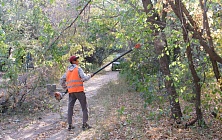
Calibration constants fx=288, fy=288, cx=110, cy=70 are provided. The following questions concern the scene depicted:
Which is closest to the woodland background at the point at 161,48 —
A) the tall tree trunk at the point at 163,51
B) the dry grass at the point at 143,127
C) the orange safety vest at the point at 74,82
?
the tall tree trunk at the point at 163,51

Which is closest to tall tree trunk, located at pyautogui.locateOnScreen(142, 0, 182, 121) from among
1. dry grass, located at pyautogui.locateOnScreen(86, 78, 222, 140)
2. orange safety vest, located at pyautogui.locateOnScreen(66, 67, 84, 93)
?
dry grass, located at pyautogui.locateOnScreen(86, 78, 222, 140)

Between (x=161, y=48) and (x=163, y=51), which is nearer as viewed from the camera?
(x=163, y=51)

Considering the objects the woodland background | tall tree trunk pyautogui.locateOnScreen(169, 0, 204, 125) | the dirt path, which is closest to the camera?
tall tree trunk pyautogui.locateOnScreen(169, 0, 204, 125)

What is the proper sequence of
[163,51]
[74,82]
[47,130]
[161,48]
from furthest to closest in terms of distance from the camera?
[47,130], [74,82], [161,48], [163,51]

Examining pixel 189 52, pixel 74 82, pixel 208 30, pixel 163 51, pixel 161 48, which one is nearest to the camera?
pixel 208 30

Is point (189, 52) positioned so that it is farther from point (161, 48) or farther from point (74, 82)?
point (74, 82)

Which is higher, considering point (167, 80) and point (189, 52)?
point (189, 52)

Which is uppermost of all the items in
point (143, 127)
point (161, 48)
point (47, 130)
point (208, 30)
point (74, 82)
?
point (208, 30)

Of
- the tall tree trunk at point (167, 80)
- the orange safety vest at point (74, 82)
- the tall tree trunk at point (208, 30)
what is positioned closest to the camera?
the tall tree trunk at point (208, 30)

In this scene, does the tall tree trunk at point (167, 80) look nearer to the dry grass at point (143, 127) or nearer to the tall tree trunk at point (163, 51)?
the tall tree trunk at point (163, 51)

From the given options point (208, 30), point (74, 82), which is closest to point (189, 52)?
point (208, 30)

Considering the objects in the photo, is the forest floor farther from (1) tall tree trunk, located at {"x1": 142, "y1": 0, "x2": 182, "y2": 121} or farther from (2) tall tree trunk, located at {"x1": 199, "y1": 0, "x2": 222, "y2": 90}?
(2) tall tree trunk, located at {"x1": 199, "y1": 0, "x2": 222, "y2": 90}

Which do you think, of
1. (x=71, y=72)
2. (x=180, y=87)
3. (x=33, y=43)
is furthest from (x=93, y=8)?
(x=180, y=87)

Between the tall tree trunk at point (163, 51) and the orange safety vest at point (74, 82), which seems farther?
the orange safety vest at point (74, 82)
